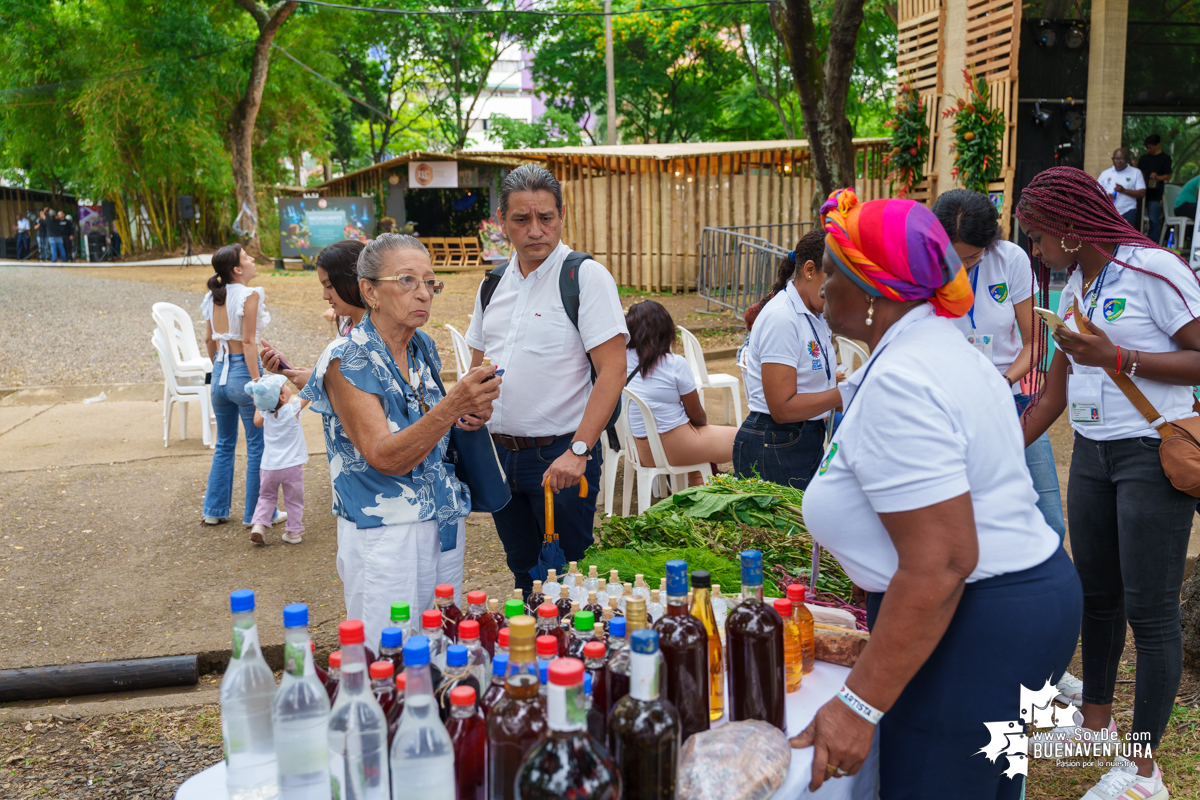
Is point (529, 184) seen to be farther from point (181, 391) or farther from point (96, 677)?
point (181, 391)

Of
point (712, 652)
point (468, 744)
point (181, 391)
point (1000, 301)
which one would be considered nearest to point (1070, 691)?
point (1000, 301)

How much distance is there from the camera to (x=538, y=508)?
342 centimetres

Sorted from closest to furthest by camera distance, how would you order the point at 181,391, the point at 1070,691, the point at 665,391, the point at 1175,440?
the point at 1175,440, the point at 1070,691, the point at 665,391, the point at 181,391

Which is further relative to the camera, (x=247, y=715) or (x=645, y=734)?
(x=247, y=715)

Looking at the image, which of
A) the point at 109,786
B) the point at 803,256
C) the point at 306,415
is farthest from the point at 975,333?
the point at 306,415

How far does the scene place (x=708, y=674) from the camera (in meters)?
1.80

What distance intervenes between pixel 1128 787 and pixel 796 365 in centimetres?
185

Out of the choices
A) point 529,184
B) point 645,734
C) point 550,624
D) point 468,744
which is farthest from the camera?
point 529,184

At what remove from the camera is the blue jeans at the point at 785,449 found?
4.00 meters

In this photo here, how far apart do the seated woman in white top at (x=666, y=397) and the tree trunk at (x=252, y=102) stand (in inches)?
772

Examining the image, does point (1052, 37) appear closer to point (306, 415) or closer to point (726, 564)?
point (306, 415)

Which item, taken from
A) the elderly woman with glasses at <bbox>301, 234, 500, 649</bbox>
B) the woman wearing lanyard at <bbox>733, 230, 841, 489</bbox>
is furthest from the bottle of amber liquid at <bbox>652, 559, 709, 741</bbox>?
the woman wearing lanyard at <bbox>733, 230, 841, 489</bbox>

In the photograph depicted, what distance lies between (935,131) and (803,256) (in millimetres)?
8196

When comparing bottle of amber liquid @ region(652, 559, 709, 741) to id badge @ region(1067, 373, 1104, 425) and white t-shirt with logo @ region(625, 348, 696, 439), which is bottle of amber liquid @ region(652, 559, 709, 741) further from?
white t-shirt with logo @ region(625, 348, 696, 439)
